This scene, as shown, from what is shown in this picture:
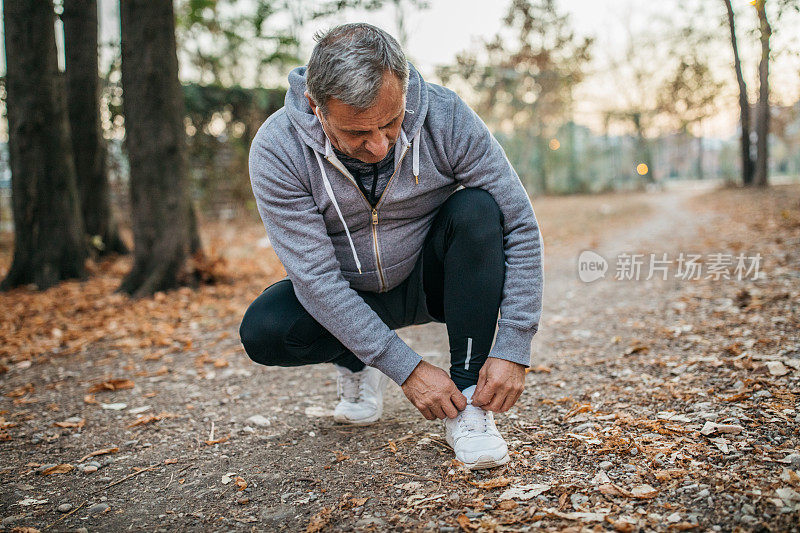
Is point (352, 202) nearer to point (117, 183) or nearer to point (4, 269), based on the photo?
point (4, 269)

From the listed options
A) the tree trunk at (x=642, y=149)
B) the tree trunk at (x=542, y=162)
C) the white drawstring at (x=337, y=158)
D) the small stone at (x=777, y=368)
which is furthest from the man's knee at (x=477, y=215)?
the tree trunk at (x=642, y=149)

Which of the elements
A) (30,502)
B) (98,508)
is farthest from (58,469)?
(98,508)

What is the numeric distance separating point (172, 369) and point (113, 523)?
1.51m

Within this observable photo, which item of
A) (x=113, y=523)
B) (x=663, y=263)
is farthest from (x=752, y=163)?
(x=113, y=523)

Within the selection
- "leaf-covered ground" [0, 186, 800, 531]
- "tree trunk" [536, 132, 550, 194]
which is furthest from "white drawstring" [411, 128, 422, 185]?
"tree trunk" [536, 132, 550, 194]

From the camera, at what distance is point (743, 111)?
1186cm

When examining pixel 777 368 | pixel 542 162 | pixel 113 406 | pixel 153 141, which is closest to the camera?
pixel 777 368

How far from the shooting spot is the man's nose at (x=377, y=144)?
153cm

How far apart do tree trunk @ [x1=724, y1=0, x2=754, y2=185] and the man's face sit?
11.3m

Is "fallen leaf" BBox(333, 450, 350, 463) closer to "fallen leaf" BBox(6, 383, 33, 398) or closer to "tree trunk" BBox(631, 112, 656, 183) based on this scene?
"fallen leaf" BBox(6, 383, 33, 398)

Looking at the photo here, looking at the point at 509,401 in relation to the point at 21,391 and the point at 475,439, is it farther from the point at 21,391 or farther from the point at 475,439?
the point at 21,391

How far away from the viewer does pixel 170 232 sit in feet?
15.4

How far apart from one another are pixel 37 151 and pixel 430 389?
5062 mm

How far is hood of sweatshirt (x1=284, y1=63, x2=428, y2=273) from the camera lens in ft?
5.48
